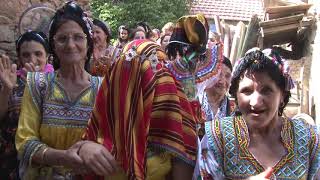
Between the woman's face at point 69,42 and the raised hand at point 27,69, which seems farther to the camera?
the raised hand at point 27,69

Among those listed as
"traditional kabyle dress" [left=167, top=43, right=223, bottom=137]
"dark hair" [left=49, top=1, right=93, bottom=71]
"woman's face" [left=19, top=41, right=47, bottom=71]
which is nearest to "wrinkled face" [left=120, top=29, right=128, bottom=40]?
"woman's face" [left=19, top=41, right=47, bottom=71]

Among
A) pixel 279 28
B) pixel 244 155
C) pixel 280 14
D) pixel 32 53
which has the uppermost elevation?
pixel 32 53

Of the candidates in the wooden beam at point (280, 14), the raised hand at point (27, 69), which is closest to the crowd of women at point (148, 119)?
the raised hand at point (27, 69)

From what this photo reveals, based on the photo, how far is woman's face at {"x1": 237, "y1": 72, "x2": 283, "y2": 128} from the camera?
7.30ft

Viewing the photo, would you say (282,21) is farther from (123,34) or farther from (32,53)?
(32,53)

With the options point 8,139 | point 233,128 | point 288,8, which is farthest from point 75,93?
point 288,8

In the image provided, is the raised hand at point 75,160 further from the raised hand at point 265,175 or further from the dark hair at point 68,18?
the dark hair at point 68,18

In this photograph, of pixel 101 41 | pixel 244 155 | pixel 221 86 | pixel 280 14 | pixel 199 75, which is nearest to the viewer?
pixel 244 155

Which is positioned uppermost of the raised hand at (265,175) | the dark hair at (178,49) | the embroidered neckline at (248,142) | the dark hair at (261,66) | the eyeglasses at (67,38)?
the eyeglasses at (67,38)

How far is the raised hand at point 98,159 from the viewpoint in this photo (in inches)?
71.5

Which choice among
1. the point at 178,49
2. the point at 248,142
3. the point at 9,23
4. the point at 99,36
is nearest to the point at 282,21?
the point at 99,36

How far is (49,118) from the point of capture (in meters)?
2.44

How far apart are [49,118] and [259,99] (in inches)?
44.9

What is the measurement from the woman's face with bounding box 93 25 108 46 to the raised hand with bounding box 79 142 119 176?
2636 millimetres
